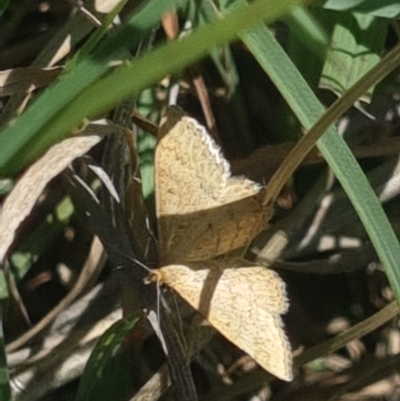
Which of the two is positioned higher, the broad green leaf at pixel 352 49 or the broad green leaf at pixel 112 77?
the broad green leaf at pixel 112 77

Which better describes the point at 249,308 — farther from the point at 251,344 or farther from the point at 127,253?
the point at 127,253

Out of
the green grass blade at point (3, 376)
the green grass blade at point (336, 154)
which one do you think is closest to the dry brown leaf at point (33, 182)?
the green grass blade at point (3, 376)

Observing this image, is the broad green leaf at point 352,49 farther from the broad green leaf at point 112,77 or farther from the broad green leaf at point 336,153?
the broad green leaf at point 112,77

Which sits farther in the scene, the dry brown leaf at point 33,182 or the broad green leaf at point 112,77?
the dry brown leaf at point 33,182

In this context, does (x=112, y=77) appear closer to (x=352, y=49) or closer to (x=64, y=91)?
(x=64, y=91)

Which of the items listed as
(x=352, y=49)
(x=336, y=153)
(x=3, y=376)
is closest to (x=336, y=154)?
(x=336, y=153)

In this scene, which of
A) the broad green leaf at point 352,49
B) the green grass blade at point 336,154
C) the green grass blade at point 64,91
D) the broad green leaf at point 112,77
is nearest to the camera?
the broad green leaf at point 112,77

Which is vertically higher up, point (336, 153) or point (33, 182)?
point (33, 182)

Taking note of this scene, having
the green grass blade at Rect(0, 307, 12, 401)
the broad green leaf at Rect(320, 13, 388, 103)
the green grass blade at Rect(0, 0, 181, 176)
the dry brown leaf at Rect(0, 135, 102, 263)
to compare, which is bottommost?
the green grass blade at Rect(0, 307, 12, 401)

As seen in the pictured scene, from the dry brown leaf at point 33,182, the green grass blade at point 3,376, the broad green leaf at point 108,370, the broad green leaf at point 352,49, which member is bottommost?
the broad green leaf at point 108,370

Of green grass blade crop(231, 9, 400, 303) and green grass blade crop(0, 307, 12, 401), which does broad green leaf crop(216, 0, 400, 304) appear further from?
green grass blade crop(0, 307, 12, 401)

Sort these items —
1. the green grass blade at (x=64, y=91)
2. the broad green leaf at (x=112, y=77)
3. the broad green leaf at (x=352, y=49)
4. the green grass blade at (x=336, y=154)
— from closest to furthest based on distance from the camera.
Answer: the broad green leaf at (x=112, y=77) < the green grass blade at (x=64, y=91) < the green grass blade at (x=336, y=154) < the broad green leaf at (x=352, y=49)

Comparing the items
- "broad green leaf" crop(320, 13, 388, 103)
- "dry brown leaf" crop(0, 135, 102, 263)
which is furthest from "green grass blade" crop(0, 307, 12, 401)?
"broad green leaf" crop(320, 13, 388, 103)
